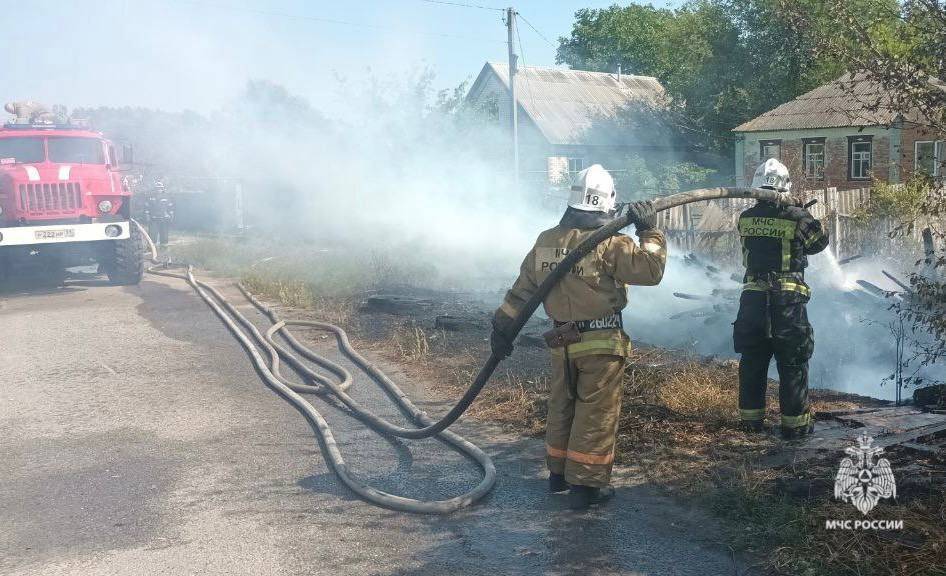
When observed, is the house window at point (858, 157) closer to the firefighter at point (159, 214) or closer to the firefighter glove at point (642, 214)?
the firefighter at point (159, 214)

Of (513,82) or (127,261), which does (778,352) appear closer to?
(127,261)

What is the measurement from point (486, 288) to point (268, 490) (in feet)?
27.1

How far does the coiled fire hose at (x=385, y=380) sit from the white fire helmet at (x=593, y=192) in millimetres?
242

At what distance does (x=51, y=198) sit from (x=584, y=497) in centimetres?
1155

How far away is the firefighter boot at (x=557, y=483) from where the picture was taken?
15.3ft

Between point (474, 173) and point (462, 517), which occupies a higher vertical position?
point (474, 173)

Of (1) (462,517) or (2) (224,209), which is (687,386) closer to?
(1) (462,517)

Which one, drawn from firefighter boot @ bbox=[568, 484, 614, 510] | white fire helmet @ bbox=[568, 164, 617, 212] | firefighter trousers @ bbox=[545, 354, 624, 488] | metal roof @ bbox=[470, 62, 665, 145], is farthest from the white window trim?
firefighter boot @ bbox=[568, 484, 614, 510]

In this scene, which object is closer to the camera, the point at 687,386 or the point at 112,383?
the point at 687,386

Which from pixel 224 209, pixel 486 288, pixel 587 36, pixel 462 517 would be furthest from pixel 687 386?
pixel 587 36

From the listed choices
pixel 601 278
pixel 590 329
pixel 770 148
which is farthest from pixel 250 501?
Result: pixel 770 148

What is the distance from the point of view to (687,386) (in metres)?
6.05

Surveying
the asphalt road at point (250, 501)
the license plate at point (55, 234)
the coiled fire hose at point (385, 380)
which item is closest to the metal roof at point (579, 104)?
the license plate at point (55, 234)

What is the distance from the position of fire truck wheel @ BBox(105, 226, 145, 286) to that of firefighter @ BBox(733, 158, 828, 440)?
11.1 meters
